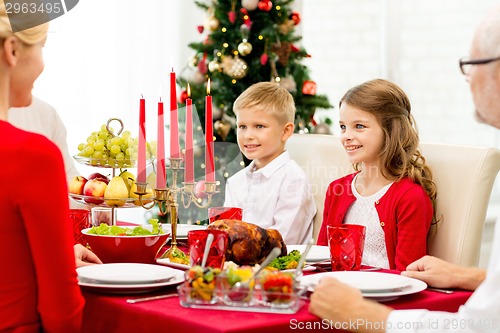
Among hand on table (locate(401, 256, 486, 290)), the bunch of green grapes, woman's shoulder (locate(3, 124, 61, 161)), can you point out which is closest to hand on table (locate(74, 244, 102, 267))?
the bunch of green grapes

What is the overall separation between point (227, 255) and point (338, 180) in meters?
1.10

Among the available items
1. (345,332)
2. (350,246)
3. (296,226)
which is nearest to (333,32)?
(296,226)

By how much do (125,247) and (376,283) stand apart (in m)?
0.65

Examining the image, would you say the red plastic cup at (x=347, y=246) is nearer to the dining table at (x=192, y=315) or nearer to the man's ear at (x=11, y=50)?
the dining table at (x=192, y=315)

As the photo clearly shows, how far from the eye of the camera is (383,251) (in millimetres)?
2637

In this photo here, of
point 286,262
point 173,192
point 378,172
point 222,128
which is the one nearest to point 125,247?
point 173,192

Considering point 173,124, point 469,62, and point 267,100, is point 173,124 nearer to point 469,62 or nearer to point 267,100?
A: point 469,62

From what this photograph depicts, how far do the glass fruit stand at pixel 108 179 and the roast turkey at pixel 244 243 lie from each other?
0.37 meters

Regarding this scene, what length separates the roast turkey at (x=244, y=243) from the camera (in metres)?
1.81

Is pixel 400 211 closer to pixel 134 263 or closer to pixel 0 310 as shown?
pixel 134 263

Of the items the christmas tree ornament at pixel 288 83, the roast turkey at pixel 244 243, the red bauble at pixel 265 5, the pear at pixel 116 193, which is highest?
the red bauble at pixel 265 5

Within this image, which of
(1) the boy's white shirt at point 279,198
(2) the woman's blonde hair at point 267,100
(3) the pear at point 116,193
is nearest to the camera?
(3) the pear at point 116,193

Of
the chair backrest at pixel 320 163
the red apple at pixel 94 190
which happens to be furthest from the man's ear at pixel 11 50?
the chair backrest at pixel 320 163

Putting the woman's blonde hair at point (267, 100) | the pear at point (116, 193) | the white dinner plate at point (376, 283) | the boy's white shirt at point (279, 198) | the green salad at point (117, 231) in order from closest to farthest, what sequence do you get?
the white dinner plate at point (376, 283) → the green salad at point (117, 231) → the pear at point (116, 193) → the boy's white shirt at point (279, 198) → the woman's blonde hair at point (267, 100)
